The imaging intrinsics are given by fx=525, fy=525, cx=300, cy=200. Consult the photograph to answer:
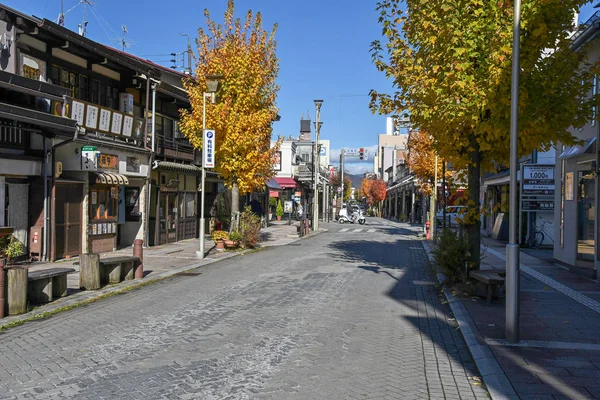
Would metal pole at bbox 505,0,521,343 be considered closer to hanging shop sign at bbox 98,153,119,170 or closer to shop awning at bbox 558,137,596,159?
shop awning at bbox 558,137,596,159

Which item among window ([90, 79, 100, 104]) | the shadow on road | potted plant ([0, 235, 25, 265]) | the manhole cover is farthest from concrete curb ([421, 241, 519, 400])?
window ([90, 79, 100, 104])

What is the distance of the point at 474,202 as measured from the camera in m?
11.3

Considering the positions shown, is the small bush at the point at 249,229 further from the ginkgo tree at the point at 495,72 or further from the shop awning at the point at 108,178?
the ginkgo tree at the point at 495,72

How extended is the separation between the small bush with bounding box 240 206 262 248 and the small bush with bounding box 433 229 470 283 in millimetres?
10491

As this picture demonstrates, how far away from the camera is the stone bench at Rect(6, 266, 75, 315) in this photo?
8.70m

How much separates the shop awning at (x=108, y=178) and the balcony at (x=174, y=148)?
3757 millimetres

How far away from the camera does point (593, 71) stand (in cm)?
1007

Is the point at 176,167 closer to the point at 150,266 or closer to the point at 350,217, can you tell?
the point at 150,266

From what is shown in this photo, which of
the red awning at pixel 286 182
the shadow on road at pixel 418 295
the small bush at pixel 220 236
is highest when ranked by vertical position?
the red awning at pixel 286 182

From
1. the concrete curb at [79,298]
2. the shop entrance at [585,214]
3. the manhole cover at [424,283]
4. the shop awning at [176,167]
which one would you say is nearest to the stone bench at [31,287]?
the concrete curb at [79,298]

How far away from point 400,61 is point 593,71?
377cm

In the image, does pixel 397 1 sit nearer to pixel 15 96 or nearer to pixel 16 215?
pixel 15 96

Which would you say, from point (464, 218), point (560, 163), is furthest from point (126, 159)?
point (560, 163)

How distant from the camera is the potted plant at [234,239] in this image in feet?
65.9
